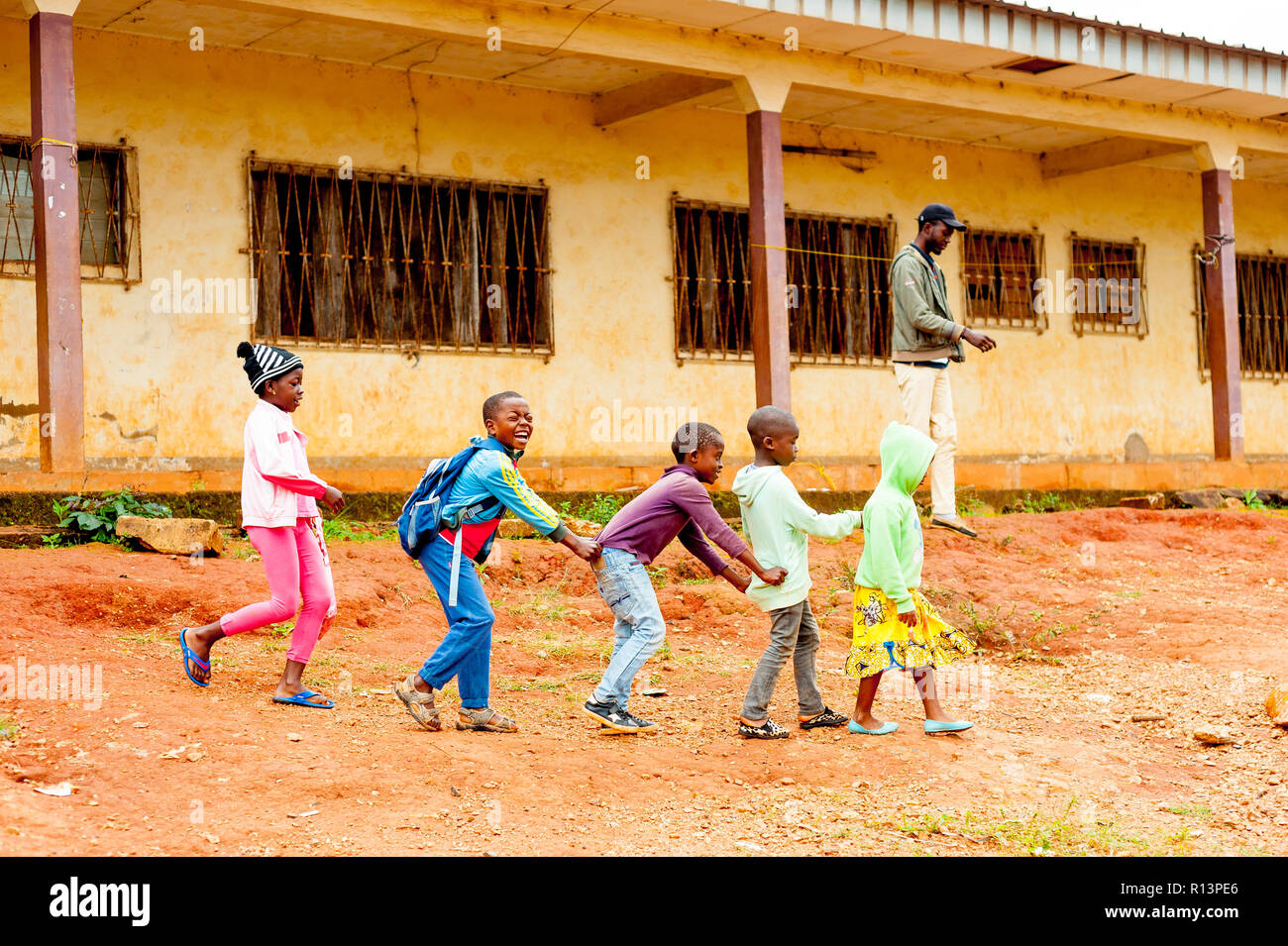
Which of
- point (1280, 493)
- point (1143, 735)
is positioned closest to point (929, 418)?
point (1143, 735)

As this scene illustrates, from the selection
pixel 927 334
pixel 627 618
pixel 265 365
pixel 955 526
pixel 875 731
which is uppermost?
pixel 927 334

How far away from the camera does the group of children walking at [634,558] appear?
5.23m

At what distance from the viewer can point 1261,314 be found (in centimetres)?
1510

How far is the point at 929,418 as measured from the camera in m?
8.39

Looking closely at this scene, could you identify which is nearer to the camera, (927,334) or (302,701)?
(302,701)

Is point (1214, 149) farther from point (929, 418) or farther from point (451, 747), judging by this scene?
point (451, 747)

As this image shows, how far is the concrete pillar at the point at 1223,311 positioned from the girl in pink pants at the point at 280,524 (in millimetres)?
9787

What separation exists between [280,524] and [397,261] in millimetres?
5372

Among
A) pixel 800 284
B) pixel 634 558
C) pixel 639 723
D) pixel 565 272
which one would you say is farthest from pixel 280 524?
pixel 800 284

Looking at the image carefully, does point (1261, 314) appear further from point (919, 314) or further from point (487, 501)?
point (487, 501)

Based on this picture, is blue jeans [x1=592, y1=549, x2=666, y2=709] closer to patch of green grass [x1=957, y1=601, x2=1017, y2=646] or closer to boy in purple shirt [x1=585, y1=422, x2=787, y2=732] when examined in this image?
boy in purple shirt [x1=585, y1=422, x2=787, y2=732]

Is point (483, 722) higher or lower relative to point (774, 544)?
lower

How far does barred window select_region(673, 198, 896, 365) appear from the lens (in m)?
11.7

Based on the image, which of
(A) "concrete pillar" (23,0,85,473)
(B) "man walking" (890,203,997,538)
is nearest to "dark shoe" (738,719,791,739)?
(B) "man walking" (890,203,997,538)
